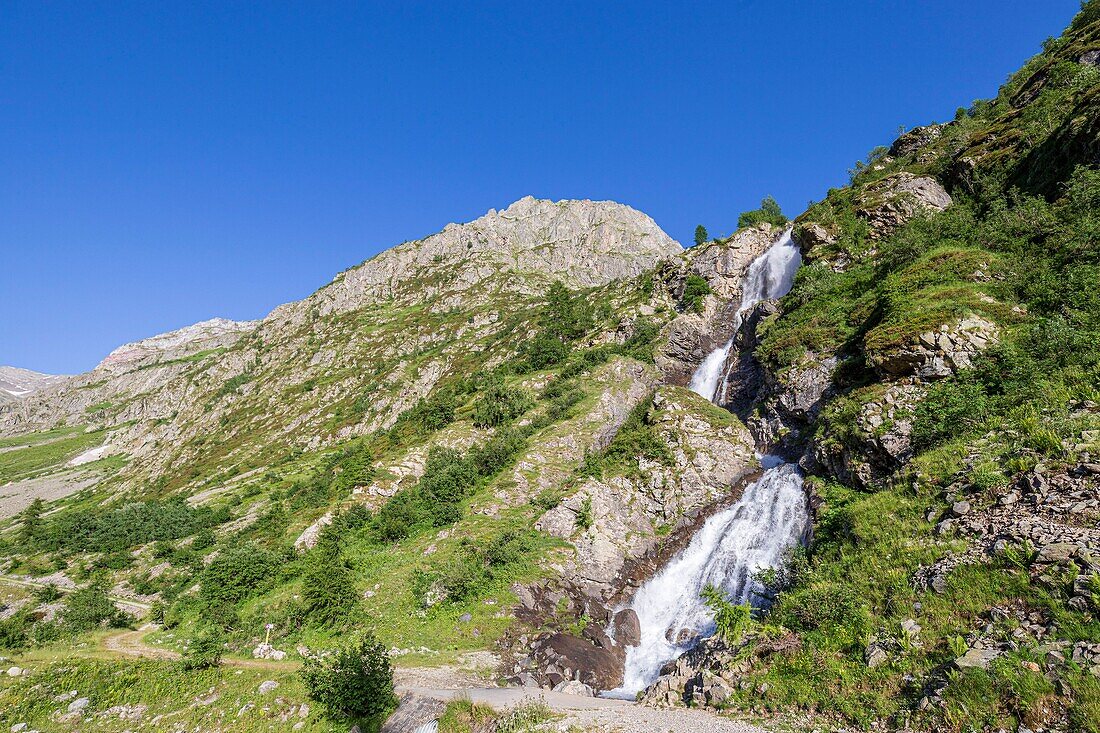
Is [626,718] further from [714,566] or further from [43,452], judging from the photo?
[43,452]

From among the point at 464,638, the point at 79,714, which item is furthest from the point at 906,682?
the point at 79,714

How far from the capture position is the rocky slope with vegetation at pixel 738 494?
36.8 ft

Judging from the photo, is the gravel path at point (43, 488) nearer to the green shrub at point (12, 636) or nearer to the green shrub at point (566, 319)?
the green shrub at point (12, 636)

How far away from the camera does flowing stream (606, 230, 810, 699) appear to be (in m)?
23.6

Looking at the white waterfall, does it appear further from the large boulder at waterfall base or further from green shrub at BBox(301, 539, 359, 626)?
green shrub at BBox(301, 539, 359, 626)

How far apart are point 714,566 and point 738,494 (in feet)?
25.0

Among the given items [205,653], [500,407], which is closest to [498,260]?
[500,407]

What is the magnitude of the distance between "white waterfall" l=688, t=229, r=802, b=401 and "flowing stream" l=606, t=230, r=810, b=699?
17.7 metres

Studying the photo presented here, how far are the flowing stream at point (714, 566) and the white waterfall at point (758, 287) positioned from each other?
1771 centimetres

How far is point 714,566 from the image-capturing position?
26828 millimetres

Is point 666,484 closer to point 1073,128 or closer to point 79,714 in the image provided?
point 79,714

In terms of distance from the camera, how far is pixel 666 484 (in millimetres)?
34125

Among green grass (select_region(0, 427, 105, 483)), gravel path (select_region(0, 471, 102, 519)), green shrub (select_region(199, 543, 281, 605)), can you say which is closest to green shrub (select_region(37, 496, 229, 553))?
green shrub (select_region(199, 543, 281, 605))

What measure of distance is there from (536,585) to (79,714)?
19.7 m
